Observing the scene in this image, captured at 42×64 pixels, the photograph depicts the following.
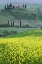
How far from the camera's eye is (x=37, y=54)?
14961mm

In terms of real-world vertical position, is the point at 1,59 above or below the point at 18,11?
above

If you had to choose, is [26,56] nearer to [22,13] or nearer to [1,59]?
[1,59]

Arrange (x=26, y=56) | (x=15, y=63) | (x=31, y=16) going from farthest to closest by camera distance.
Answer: (x=31, y=16) < (x=26, y=56) < (x=15, y=63)

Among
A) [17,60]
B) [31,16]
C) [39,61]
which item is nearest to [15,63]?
[17,60]

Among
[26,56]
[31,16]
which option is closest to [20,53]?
[26,56]

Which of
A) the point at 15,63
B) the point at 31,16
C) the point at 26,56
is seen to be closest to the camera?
the point at 15,63

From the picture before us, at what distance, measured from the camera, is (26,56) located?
14562mm

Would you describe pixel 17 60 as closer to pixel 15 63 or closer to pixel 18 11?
pixel 15 63

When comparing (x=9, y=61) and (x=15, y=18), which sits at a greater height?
(x=9, y=61)

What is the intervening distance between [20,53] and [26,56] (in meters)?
0.57

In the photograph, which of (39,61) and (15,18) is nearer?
(39,61)

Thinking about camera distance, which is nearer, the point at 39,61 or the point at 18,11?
the point at 39,61

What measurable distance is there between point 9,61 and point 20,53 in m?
1.36

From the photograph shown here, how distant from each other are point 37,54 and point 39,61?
0.71 m
